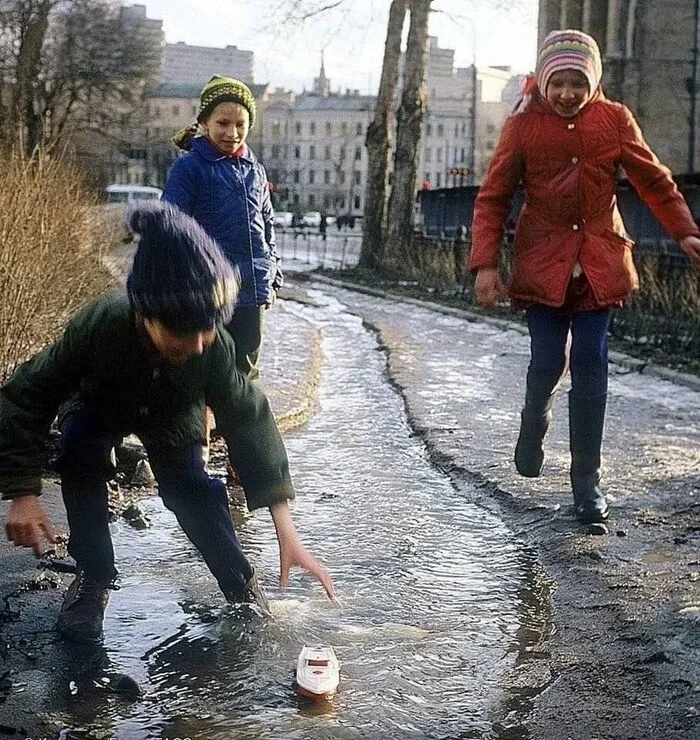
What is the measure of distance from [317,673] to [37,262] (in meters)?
4.49

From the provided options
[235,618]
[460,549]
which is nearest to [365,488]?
[460,549]

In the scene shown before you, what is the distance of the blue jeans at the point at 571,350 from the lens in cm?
475

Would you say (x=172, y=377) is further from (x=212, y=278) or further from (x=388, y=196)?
(x=388, y=196)

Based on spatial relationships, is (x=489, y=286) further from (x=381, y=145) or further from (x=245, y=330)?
(x=381, y=145)

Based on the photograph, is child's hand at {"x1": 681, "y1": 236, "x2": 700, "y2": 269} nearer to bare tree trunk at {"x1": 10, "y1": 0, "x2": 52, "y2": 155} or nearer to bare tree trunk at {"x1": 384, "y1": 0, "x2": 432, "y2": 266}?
bare tree trunk at {"x1": 384, "y1": 0, "x2": 432, "y2": 266}

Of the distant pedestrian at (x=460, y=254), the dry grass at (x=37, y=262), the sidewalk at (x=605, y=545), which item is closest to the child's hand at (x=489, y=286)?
the sidewalk at (x=605, y=545)

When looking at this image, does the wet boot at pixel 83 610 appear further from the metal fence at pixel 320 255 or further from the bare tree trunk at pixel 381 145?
the metal fence at pixel 320 255

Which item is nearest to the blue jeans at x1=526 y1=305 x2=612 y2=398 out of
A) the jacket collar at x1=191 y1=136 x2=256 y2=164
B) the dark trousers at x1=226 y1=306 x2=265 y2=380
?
the dark trousers at x1=226 y1=306 x2=265 y2=380

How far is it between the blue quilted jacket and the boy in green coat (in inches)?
72.4

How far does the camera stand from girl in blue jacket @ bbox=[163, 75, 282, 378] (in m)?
5.13

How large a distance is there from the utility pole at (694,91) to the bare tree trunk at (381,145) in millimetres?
11499

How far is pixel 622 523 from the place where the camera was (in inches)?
188

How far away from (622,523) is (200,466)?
195cm

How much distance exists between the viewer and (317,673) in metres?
3.04
